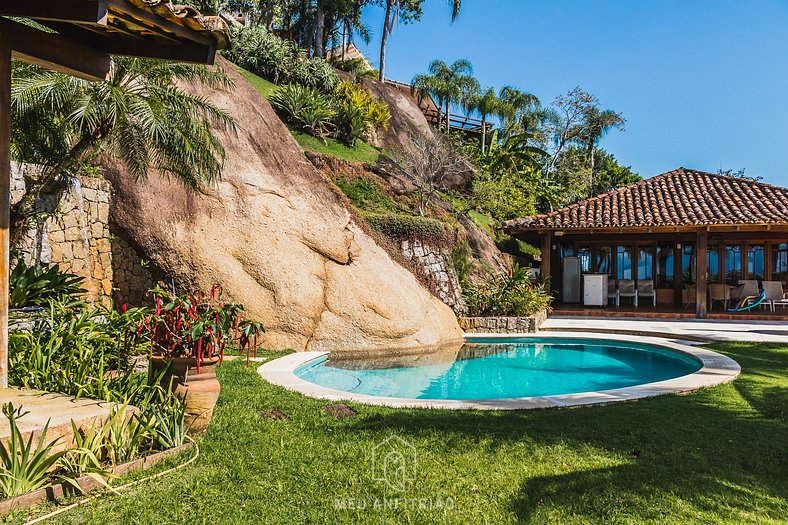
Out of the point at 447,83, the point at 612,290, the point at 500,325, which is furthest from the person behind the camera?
the point at 447,83

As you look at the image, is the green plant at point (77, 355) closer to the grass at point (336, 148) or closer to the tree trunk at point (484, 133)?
the grass at point (336, 148)

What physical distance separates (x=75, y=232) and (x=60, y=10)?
7.79m

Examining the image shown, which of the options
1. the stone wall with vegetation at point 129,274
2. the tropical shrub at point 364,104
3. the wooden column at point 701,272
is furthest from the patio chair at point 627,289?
the stone wall with vegetation at point 129,274

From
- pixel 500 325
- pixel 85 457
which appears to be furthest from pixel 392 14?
pixel 85 457

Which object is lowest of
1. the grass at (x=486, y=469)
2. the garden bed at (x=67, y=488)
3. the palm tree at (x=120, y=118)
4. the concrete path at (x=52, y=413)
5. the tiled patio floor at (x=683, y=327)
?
the tiled patio floor at (x=683, y=327)

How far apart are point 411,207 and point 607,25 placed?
1621 centimetres

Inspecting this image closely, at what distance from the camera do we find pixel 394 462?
4.34 metres

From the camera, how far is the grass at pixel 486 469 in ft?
11.5

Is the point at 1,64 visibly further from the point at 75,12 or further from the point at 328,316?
the point at 328,316

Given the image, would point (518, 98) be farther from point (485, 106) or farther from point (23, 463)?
point (23, 463)

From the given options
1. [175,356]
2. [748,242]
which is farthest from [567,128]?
[175,356]

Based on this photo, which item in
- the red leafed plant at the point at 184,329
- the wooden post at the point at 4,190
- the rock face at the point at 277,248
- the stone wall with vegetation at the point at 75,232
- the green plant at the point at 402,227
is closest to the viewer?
the wooden post at the point at 4,190

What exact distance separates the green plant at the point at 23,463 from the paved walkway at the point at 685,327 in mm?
13344

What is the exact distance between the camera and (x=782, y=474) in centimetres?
435
